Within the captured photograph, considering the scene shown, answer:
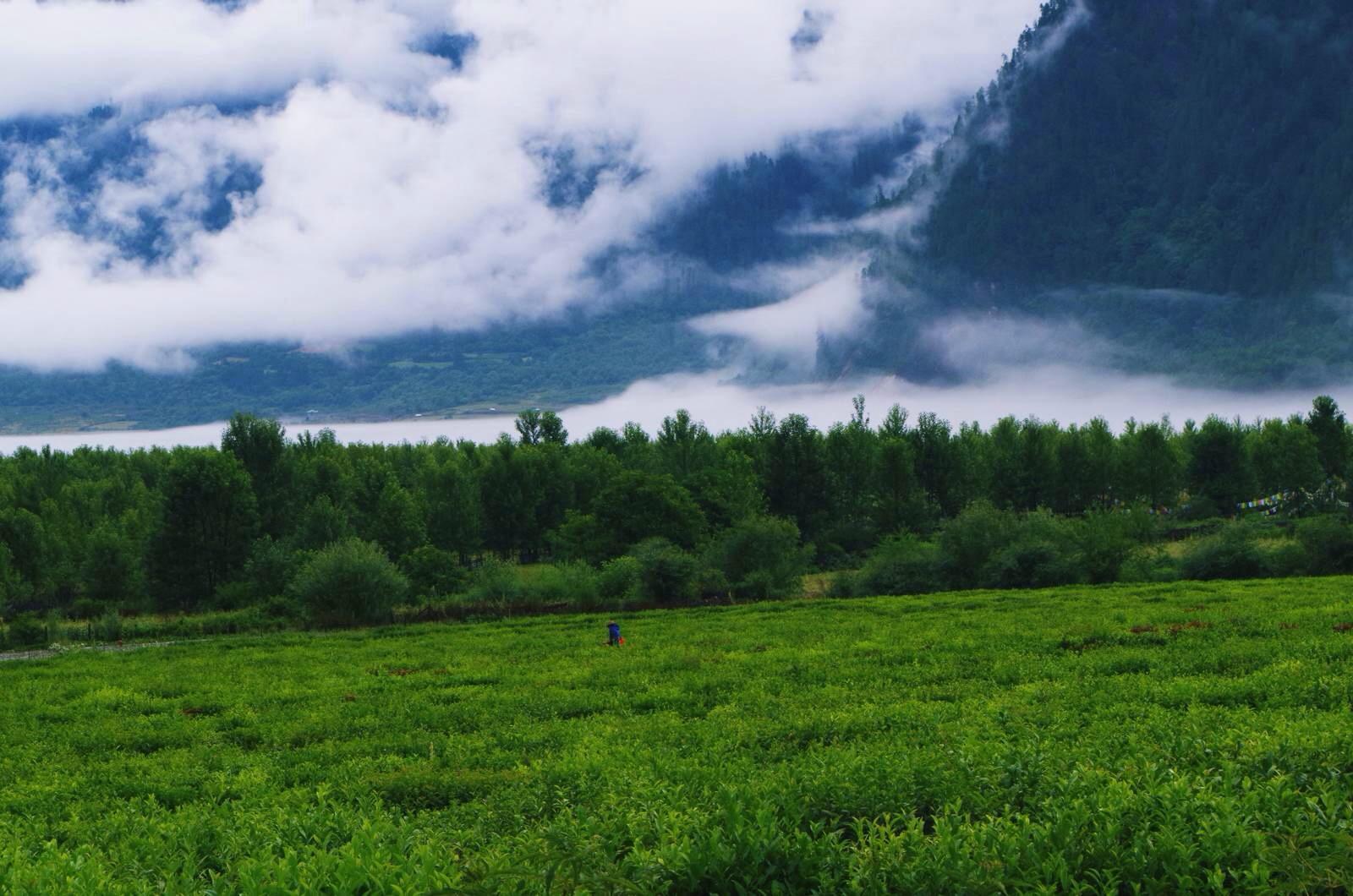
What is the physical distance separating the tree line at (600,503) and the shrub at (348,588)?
5.9 inches

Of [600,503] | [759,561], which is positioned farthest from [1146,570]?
[600,503]

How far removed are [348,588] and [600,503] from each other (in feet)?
103

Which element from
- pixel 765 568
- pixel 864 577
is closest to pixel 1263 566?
pixel 864 577

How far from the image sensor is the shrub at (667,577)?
71.9 meters

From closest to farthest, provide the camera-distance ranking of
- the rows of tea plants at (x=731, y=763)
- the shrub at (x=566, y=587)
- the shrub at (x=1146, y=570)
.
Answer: the rows of tea plants at (x=731, y=763) → the shrub at (x=1146, y=570) → the shrub at (x=566, y=587)

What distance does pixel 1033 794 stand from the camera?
24.3ft

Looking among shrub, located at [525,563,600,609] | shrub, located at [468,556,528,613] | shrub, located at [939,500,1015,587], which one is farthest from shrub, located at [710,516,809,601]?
shrub, located at [468,556,528,613]

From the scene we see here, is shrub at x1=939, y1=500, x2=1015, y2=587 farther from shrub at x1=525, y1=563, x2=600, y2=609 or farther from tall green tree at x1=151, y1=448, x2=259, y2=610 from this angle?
tall green tree at x1=151, y1=448, x2=259, y2=610

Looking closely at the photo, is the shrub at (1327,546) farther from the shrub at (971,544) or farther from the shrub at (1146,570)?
the shrub at (971,544)

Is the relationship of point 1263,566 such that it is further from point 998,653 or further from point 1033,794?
point 1033,794

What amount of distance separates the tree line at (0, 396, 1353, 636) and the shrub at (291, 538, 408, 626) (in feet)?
0.50

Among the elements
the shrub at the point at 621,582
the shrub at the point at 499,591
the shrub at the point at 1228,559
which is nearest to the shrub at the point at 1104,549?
the shrub at the point at 1228,559

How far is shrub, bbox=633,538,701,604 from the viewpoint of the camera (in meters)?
71.9

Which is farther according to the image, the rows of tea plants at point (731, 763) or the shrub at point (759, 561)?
the shrub at point (759, 561)
